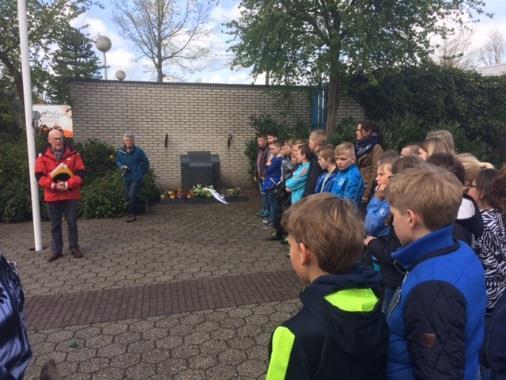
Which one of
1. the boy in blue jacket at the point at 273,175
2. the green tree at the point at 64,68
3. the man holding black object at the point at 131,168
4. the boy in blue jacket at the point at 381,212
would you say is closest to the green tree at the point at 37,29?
the green tree at the point at 64,68

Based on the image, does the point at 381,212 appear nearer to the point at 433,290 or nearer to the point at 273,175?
the point at 433,290

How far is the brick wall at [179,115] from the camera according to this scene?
1155cm

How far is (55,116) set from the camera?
34.6ft

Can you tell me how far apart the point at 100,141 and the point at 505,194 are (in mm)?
10874

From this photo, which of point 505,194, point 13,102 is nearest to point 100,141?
point 13,102

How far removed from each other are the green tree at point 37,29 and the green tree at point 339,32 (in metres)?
4.39

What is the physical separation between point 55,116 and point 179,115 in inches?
131

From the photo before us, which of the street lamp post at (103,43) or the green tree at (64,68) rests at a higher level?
the street lamp post at (103,43)

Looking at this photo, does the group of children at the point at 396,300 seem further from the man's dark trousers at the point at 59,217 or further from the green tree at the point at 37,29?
the green tree at the point at 37,29

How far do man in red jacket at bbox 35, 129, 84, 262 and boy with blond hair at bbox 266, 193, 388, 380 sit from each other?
4984 mm

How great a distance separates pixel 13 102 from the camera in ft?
37.3

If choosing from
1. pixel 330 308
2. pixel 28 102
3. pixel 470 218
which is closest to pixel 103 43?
pixel 28 102

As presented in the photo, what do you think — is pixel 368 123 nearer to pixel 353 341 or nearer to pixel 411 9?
pixel 353 341

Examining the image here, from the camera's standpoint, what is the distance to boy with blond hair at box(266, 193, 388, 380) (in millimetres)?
1309
